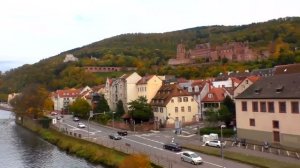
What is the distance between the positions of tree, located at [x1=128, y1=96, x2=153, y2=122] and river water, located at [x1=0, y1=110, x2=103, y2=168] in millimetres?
14779

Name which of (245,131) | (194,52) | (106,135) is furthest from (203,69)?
(245,131)

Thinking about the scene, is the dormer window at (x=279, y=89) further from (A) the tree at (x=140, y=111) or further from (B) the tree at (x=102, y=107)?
(B) the tree at (x=102, y=107)

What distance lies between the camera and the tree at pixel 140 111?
7161 centimetres

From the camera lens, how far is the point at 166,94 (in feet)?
244

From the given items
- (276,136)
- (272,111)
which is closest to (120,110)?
(272,111)

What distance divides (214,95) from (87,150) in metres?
31.1

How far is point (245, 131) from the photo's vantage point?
52531 mm

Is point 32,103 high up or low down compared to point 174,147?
up

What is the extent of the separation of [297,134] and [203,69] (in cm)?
9913

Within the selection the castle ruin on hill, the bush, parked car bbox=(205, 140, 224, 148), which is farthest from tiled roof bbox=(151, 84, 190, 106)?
the castle ruin on hill

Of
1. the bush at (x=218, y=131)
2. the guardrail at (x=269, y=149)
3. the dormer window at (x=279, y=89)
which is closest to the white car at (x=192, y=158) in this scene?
the guardrail at (x=269, y=149)

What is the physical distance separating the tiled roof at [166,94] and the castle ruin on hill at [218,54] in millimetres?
89858

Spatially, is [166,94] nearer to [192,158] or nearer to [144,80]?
[144,80]

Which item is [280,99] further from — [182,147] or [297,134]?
[182,147]
